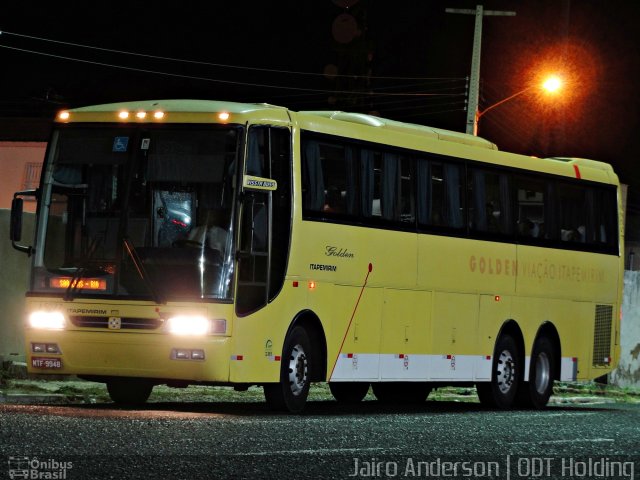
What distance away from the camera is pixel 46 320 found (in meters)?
17.9

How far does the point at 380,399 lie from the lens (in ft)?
80.9

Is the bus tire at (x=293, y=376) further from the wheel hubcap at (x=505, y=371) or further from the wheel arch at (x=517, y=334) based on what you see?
the wheel arch at (x=517, y=334)

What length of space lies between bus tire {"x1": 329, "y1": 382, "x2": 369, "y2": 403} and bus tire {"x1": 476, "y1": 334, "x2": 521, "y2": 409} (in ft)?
5.86

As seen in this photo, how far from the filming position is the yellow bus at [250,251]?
17.5 m

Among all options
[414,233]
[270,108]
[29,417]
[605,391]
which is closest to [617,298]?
[605,391]

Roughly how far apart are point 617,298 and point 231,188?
38.4 ft

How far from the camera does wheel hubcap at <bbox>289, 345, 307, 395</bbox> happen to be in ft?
60.6

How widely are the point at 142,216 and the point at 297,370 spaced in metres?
2.69

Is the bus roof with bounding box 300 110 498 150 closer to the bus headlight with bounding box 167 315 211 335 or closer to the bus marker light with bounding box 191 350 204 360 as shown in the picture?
the bus headlight with bounding box 167 315 211 335

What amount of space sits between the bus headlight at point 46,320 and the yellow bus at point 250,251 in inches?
0.8

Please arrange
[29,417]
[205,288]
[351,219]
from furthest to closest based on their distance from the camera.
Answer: [351,219] → [205,288] → [29,417]

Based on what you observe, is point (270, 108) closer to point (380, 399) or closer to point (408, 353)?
point (408, 353)

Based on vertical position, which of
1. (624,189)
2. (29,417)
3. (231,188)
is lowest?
(29,417)

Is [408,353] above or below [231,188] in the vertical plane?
below
